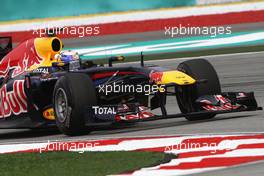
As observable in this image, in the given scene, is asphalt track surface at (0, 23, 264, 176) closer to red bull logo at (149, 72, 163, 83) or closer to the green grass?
red bull logo at (149, 72, 163, 83)

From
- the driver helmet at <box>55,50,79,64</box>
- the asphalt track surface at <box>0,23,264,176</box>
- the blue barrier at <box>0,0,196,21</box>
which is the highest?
the blue barrier at <box>0,0,196,21</box>

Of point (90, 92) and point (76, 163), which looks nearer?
point (76, 163)

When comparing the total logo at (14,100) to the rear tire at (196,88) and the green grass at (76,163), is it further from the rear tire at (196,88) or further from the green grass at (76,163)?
the green grass at (76,163)

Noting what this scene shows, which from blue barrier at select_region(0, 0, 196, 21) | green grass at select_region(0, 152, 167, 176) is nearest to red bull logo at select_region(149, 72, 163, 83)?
green grass at select_region(0, 152, 167, 176)

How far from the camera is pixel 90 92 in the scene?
1095 cm

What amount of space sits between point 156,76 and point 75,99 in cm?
116

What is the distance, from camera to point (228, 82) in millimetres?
17562

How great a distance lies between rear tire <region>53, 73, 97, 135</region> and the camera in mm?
10867

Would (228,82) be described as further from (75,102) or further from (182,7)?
(182,7)

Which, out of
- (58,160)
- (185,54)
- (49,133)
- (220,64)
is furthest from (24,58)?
(185,54)

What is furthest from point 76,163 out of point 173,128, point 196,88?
point 196,88

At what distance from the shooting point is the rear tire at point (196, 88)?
11.7 m

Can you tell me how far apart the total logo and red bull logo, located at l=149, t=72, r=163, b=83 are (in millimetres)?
1821

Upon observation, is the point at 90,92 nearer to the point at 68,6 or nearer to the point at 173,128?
the point at 173,128
